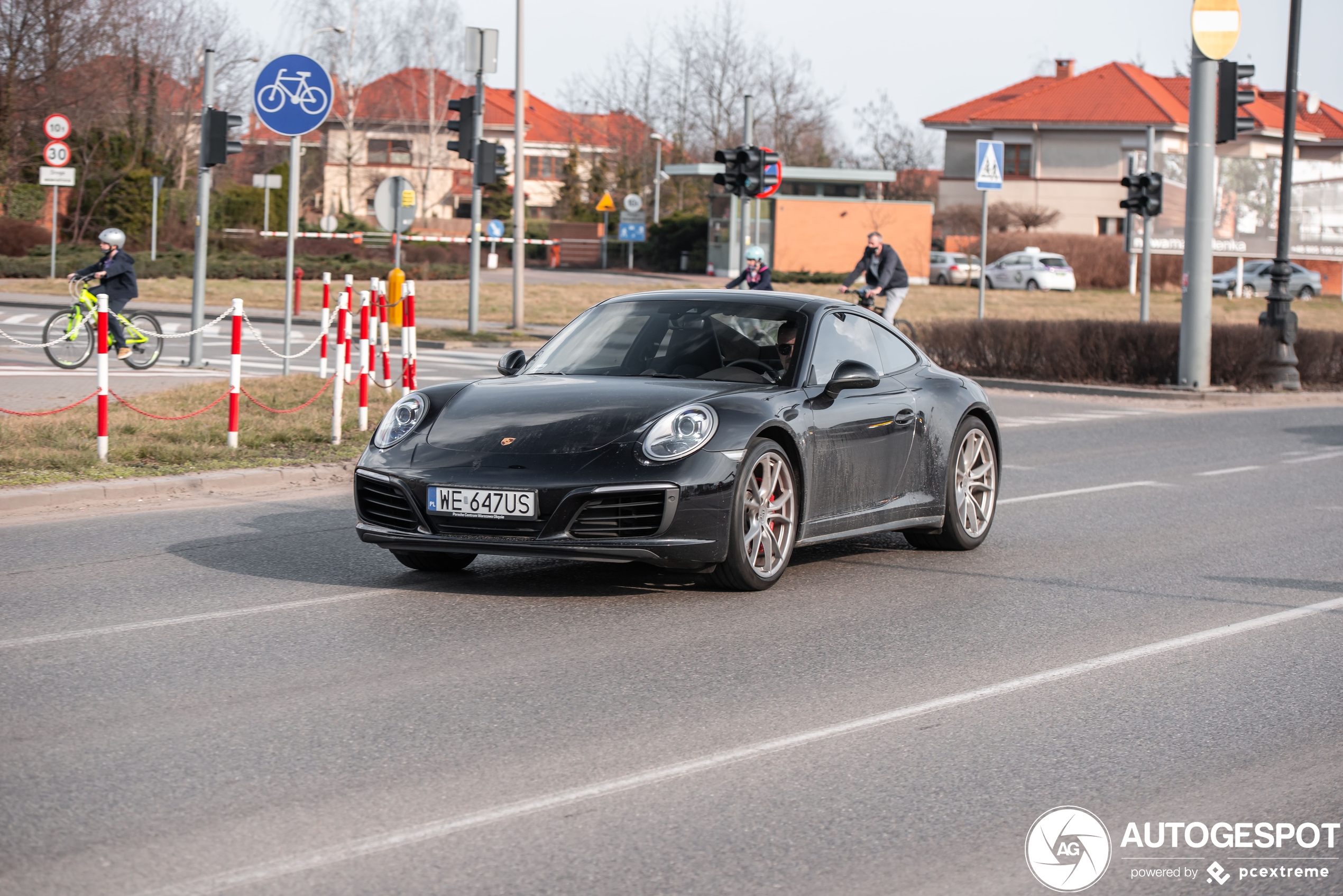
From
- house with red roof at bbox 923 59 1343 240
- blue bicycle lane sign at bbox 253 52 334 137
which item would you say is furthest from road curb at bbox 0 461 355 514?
house with red roof at bbox 923 59 1343 240

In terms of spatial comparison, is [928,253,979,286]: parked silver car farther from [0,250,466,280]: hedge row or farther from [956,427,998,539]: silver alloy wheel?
[956,427,998,539]: silver alloy wheel

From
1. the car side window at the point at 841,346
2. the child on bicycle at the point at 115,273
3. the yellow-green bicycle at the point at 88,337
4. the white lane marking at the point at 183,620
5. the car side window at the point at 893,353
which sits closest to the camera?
the white lane marking at the point at 183,620

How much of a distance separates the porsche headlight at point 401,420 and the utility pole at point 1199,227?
54.6 ft

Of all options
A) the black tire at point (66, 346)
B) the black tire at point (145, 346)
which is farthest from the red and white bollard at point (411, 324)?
the black tire at point (66, 346)

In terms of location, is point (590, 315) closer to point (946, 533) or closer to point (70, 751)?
point (946, 533)

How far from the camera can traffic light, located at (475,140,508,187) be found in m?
26.7

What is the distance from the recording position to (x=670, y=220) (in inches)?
2714

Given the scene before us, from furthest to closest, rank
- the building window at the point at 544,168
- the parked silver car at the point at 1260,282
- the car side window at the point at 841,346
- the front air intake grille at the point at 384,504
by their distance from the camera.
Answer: the building window at the point at 544,168
the parked silver car at the point at 1260,282
the car side window at the point at 841,346
the front air intake grille at the point at 384,504

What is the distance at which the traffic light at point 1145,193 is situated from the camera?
30.2 m

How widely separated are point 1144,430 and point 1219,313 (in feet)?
100

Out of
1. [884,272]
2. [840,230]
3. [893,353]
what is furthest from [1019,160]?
[893,353]

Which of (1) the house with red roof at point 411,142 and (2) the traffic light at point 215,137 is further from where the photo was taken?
(1) the house with red roof at point 411,142

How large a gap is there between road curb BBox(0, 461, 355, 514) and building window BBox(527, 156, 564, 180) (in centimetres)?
11054

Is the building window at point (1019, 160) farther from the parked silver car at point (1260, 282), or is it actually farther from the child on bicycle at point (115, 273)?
the child on bicycle at point (115, 273)
